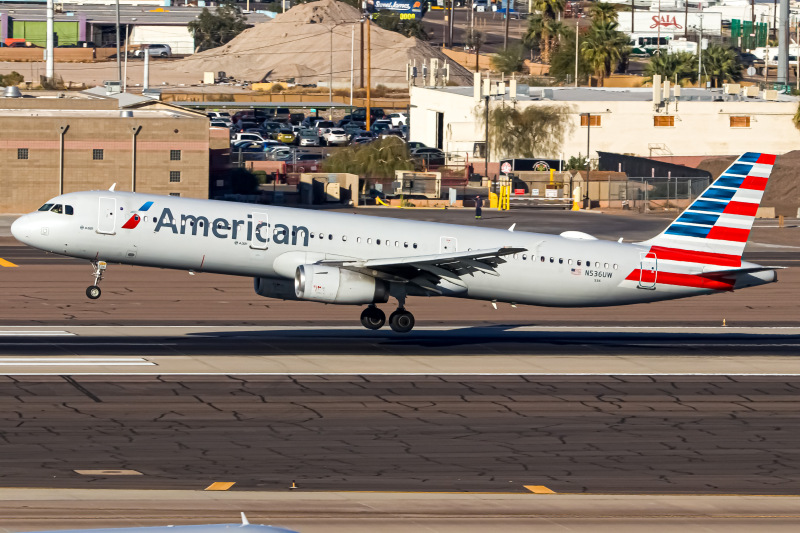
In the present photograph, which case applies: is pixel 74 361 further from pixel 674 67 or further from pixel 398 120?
pixel 674 67

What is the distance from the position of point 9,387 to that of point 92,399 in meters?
2.79

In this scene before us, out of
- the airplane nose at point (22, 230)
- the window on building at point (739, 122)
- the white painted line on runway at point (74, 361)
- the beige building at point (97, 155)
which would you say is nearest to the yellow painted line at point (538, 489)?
the white painted line on runway at point (74, 361)

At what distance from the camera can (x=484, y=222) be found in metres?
83.9

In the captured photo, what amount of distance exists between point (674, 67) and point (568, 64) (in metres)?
22.2

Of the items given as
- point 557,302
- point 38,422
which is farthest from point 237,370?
point 557,302

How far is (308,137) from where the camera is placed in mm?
136125

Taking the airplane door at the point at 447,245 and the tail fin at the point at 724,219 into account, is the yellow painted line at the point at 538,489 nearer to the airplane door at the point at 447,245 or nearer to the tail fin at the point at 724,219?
the airplane door at the point at 447,245

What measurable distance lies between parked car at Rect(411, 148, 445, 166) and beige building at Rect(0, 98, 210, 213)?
36.2 m

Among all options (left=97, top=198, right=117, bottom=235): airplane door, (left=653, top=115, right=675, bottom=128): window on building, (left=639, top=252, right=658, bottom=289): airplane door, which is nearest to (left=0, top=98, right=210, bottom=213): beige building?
(left=97, top=198, right=117, bottom=235): airplane door

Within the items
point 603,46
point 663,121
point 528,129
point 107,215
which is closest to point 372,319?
point 107,215

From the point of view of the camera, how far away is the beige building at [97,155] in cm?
8038

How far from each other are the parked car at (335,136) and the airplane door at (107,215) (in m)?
95.9

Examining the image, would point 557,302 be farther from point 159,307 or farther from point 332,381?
point 159,307

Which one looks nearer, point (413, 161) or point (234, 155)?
point (413, 161)
